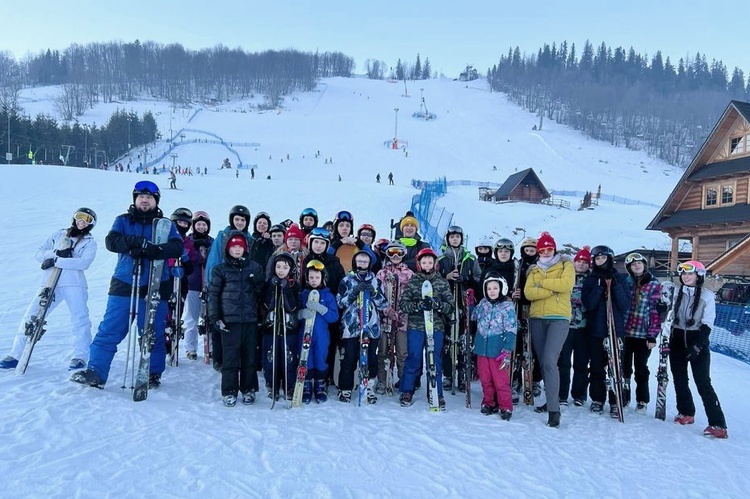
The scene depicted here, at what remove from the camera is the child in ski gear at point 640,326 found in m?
5.45

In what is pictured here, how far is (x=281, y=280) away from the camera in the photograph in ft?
16.4

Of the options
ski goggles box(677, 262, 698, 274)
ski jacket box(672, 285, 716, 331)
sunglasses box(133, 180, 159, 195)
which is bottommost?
ski jacket box(672, 285, 716, 331)

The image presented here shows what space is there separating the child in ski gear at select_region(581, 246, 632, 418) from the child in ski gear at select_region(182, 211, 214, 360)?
508 centimetres

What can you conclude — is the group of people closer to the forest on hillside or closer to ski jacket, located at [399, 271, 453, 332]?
ski jacket, located at [399, 271, 453, 332]

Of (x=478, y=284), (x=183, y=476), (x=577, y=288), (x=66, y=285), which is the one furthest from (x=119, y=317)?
(x=577, y=288)

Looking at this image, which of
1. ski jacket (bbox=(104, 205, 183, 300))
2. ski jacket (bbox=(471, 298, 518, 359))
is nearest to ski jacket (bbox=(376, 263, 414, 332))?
ski jacket (bbox=(471, 298, 518, 359))

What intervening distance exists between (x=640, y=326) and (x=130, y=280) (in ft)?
19.3

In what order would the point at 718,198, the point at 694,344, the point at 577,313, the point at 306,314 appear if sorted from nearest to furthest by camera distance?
the point at 306,314, the point at 694,344, the point at 577,313, the point at 718,198

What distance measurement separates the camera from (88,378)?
459 cm

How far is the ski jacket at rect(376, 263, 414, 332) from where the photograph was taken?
547 cm

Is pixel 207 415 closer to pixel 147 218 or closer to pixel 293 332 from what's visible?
pixel 293 332

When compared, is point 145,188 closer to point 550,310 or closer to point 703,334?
point 550,310

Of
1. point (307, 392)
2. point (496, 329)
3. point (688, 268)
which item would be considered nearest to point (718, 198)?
point (688, 268)

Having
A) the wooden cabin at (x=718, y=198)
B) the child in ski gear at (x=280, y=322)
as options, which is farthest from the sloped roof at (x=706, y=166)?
the child in ski gear at (x=280, y=322)
